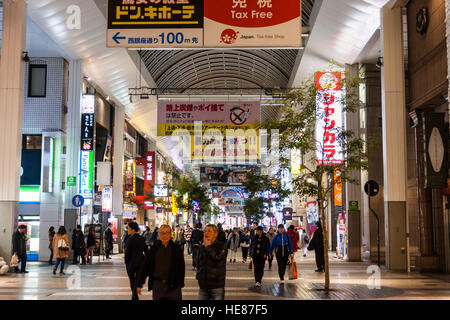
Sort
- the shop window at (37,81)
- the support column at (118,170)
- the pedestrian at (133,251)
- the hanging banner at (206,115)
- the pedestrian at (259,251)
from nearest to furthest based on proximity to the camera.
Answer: the pedestrian at (133,251) < the pedestrian at (259,251) < the hanging banner at (206,115) < the shop window at (37,81) < the support column at (118,170)

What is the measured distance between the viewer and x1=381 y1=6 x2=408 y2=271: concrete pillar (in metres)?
20.6

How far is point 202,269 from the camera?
27.0 ft

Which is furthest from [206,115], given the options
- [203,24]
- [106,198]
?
[203,24]

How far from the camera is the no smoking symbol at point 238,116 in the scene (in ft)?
82.7

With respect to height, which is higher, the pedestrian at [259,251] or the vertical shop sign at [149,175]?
the vertical shop sign at [149,175]

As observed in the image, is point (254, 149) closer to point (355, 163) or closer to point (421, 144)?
point (421, 144)

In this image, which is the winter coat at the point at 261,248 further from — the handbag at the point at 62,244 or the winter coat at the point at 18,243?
the winter coat at the point at 18,243

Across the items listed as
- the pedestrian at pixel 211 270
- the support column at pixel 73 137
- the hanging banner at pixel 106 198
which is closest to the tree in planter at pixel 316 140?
the pedestrian at pixel 211 270

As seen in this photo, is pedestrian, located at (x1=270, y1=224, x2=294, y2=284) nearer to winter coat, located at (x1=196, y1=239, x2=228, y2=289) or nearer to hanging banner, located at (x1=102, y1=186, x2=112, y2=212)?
winter coat, located at (x1=196, y1=239, x2=228, y2=289)

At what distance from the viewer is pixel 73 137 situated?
89.2 feet

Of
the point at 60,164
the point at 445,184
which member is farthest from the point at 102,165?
the point at 445,184

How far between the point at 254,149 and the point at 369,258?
7392 mm

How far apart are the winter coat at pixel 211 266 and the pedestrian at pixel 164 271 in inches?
11.0

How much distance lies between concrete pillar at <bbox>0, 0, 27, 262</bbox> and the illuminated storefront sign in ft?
22.7
